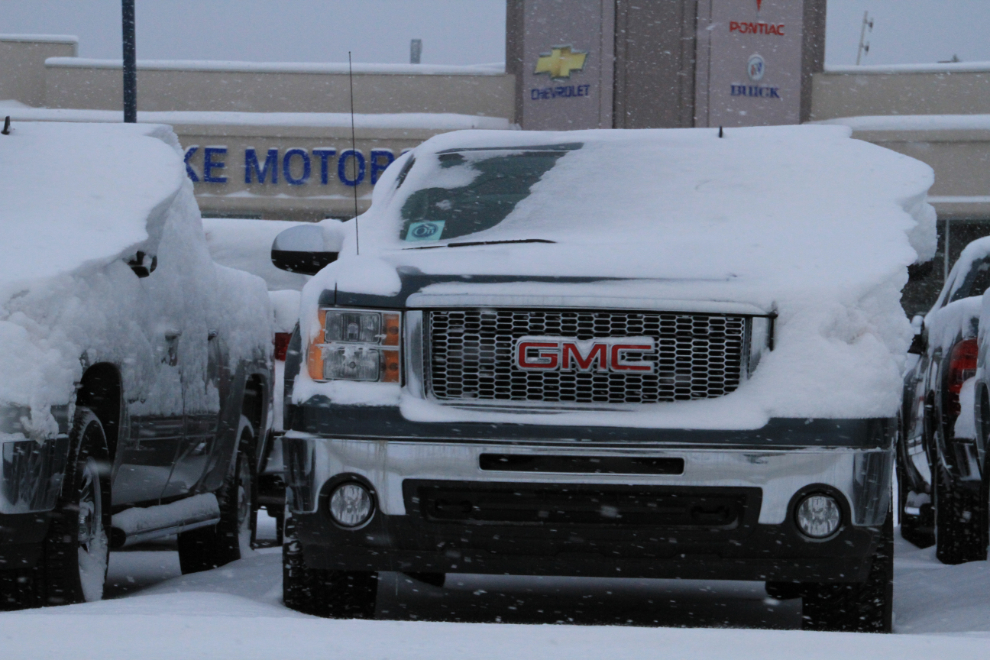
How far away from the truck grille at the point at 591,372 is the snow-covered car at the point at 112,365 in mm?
1218

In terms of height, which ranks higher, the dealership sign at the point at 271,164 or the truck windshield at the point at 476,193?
the dealership sign at the point at 271,164

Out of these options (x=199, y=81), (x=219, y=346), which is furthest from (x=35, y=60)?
(x=219, y=346)

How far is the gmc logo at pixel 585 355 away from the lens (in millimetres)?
4504

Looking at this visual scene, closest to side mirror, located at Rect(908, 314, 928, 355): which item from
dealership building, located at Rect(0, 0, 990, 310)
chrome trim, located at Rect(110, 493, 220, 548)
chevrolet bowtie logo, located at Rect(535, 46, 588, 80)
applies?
chrome trim, located at Rect(110, 493, 220, 548)

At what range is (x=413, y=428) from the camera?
4441 millimetres

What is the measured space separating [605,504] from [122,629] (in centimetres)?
164

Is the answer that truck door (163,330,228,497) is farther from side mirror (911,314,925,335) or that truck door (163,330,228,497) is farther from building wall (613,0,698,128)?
building wall (613,0,698,128)

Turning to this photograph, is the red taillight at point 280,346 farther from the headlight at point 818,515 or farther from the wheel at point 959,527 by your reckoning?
the headlight at point 818,515

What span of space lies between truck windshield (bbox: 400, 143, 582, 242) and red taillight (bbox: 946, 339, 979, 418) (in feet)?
7.60

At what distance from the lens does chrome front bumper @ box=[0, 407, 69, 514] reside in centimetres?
455

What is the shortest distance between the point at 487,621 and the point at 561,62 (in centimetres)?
2675

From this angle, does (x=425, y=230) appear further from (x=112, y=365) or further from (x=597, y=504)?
(x=597, y=504)

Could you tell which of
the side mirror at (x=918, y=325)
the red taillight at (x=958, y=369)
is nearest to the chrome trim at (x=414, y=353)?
the red taillight at (x=958, y=369)

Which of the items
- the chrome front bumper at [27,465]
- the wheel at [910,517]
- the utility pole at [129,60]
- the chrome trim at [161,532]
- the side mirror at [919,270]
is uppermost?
the utility pole at [129,60]
